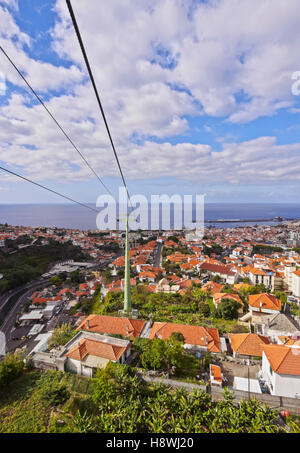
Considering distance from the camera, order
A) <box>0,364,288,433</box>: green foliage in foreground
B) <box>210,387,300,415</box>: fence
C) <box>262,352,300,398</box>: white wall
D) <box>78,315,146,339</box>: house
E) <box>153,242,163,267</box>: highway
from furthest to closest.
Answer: <box>153,242,163,267</box>: highway → <box>78,315,146,339</box>: house → <box>262,352,300,398</box>: white wall → <box>210,387,300,415</box>: fence → <box>0,364,288,433</box>: green foliage in foreground

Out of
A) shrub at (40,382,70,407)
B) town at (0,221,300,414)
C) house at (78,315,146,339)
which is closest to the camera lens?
shrub at (40,382,70,407)

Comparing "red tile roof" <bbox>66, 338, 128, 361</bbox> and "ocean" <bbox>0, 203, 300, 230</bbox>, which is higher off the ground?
"ocean" <bbox>0, 203, 300, 230</bbox>

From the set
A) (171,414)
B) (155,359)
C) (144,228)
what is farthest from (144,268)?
(144,228)

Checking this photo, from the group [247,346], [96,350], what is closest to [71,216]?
[96,350]

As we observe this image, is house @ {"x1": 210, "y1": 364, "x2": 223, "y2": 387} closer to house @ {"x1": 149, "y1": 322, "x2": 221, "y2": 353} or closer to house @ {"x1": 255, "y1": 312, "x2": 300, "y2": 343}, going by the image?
house @ {"x1": 149, "y1": 322, "x2": 221, "y2": 353}

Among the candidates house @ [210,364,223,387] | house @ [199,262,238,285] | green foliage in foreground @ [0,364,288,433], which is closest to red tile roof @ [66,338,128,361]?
green foliage in foreground @ [0,364,288,433]

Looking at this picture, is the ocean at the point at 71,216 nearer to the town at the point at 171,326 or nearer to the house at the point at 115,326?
the town at the point at 171,326

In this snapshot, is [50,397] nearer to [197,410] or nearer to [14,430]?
[14,430]
